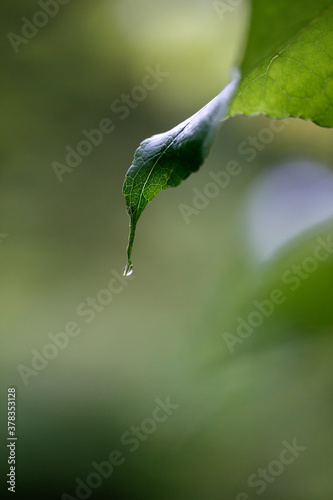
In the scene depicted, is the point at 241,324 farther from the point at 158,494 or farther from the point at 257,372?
the point at 158,494

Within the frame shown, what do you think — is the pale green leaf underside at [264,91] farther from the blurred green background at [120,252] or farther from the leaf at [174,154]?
the blurred green background at [120,252]

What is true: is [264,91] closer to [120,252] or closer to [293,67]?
[293,67]

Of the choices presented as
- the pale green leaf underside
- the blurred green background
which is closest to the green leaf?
the pale green leaf underside

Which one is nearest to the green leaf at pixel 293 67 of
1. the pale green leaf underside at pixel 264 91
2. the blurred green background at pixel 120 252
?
the pale green leaf underside at pixel 264 91

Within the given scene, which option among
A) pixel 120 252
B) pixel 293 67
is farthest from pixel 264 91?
pixel 120 252

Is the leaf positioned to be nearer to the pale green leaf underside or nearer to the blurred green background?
the pale green leaf underside

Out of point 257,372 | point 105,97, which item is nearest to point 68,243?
point 105,97
